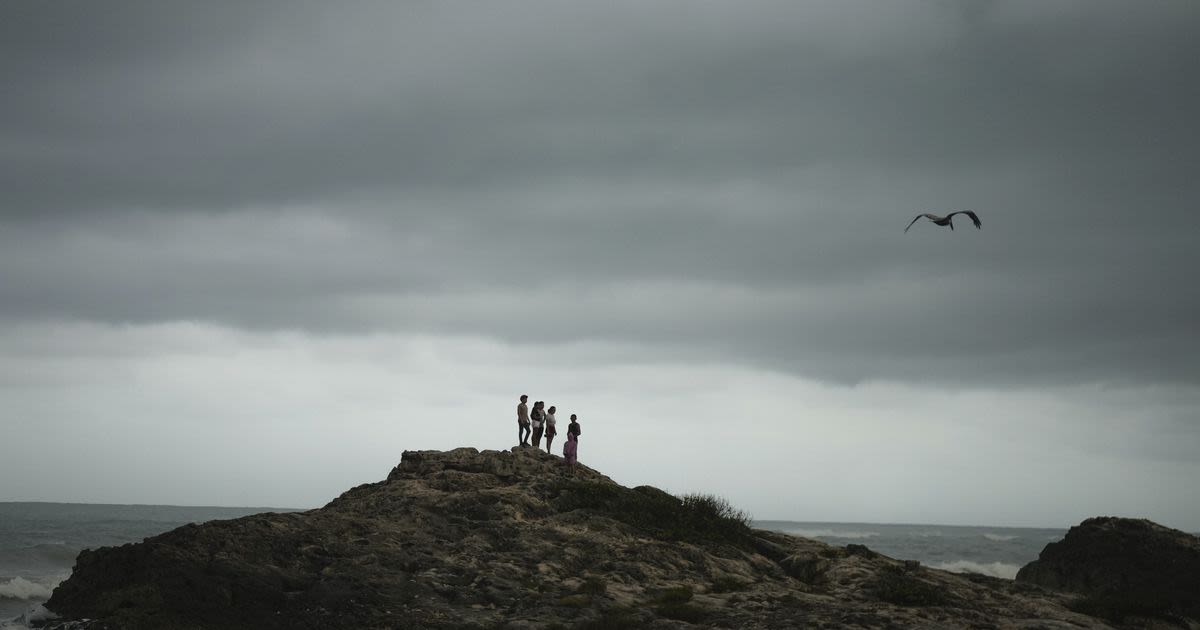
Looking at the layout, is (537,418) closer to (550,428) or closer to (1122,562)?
(550,428)

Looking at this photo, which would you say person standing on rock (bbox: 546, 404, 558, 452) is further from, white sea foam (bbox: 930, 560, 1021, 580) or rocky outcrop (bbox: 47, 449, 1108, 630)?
white sea foam (bbox: 930, 560, 1021, 580)

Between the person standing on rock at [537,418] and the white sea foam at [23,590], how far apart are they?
2362 cm

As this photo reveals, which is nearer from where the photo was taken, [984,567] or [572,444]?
[572,444]

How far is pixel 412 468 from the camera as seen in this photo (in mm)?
32469

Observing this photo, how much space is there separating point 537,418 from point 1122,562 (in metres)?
20.4

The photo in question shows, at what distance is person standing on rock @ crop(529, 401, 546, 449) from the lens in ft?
118

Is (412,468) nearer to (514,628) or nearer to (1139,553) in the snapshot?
(514,628)

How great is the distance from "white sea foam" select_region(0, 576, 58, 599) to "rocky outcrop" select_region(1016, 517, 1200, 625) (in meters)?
41.1

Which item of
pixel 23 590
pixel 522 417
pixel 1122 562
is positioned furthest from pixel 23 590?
pixel 1122 562

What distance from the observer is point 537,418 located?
36156mm

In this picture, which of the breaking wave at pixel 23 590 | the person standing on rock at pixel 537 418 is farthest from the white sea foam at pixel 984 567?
the breaking wave at pixel 23 590

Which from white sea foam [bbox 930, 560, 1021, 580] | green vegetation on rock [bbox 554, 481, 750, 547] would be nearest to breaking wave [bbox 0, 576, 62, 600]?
green vegetation on rock [bbox 554, 481, 750, 547]

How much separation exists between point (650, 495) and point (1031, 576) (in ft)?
47.3

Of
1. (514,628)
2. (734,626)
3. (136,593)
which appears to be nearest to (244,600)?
(136,593)
